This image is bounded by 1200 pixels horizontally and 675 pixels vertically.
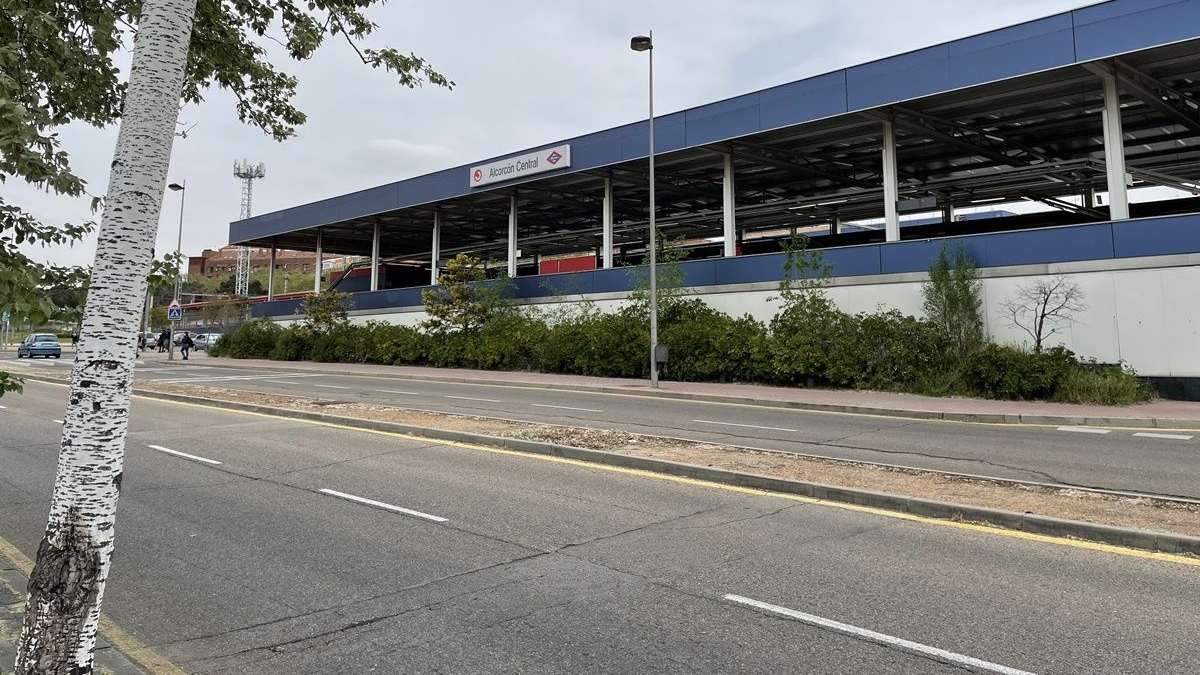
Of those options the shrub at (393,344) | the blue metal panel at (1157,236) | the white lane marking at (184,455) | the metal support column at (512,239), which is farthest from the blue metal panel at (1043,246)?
the shrub at (393,344)

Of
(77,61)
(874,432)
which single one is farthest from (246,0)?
(874,432)

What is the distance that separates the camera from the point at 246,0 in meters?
5.94

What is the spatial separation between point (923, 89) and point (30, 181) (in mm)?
21593

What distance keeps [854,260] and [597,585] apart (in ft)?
61.8

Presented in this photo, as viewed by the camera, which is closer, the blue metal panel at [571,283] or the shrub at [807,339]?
Result: the shrub at [807,339]

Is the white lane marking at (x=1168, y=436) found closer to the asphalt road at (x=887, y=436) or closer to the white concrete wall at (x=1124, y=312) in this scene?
the asphalt road at (x=887, y=436)

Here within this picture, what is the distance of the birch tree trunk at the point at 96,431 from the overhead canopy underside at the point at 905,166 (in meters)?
21.9

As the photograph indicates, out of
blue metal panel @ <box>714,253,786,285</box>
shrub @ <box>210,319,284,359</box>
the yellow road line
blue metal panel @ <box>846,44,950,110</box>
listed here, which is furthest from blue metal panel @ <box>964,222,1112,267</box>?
shrub @ <box>210,319,284,359</box>

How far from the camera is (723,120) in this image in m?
24.6

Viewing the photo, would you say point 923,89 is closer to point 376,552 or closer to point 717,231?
point 376,552

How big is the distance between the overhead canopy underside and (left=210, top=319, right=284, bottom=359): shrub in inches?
237

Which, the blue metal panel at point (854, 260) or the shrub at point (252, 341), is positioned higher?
the blue metal panel at point (854, 260)

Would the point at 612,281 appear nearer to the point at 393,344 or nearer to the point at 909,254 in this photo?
the point at 909,254

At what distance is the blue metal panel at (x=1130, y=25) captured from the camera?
54.3ft
